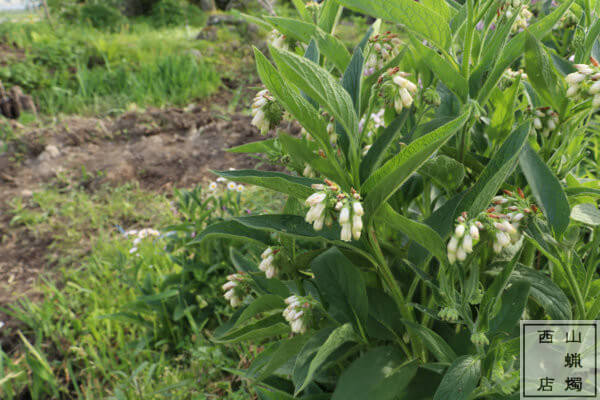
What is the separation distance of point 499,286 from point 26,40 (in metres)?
8.20

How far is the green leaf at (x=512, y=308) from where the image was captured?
2.88ft

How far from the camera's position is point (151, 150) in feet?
13.7

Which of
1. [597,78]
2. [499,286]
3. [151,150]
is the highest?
[597,78]

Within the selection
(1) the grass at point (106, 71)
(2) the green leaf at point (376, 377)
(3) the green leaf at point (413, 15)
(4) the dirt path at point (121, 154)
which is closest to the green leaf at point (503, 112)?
(3) the green leaf at point (413, 15)

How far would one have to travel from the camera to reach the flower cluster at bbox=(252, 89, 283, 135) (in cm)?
103

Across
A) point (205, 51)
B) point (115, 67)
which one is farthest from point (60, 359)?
point (205, 51)

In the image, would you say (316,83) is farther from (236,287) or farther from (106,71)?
(106,71)

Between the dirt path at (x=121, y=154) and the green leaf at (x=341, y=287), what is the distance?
2676 mm

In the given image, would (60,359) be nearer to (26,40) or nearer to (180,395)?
(180,395)

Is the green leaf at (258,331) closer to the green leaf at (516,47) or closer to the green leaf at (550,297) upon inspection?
the green leaf at (550,297)

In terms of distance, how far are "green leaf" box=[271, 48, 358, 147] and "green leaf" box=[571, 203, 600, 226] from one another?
1.84ft

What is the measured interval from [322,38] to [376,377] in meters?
0.80

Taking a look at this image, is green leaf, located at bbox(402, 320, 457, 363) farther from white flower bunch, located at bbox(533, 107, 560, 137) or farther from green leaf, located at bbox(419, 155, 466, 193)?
white flower bunch, located at bbox(533, 107, 560, 137)

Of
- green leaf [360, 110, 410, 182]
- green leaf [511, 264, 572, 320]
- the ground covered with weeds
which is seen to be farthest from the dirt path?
green leaf [511, 264, 572, 320]
